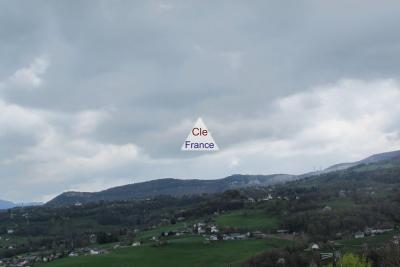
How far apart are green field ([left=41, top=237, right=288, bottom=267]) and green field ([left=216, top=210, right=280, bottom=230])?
22061mm

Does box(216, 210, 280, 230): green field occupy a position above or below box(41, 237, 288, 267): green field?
above

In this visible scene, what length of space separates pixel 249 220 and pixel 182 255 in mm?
47412

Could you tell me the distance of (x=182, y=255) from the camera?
12669cm

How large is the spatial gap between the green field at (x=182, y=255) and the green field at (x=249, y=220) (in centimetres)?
2206

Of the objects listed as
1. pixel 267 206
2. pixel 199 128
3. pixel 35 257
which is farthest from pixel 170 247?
pixel 199 128

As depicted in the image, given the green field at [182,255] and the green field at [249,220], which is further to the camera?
the green field at [249,220]

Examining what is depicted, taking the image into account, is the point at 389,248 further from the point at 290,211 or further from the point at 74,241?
the point at 74,241

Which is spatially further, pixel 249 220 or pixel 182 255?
pixel 249 220

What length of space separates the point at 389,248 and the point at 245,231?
58.9 metres

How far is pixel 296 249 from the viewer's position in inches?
4542

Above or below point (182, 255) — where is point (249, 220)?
above

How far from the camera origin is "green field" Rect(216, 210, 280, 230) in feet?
523

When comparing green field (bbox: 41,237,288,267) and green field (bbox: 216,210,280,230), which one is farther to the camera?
green field (bbox: 216,210,280,230)

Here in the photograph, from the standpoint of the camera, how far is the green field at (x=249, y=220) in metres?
160
